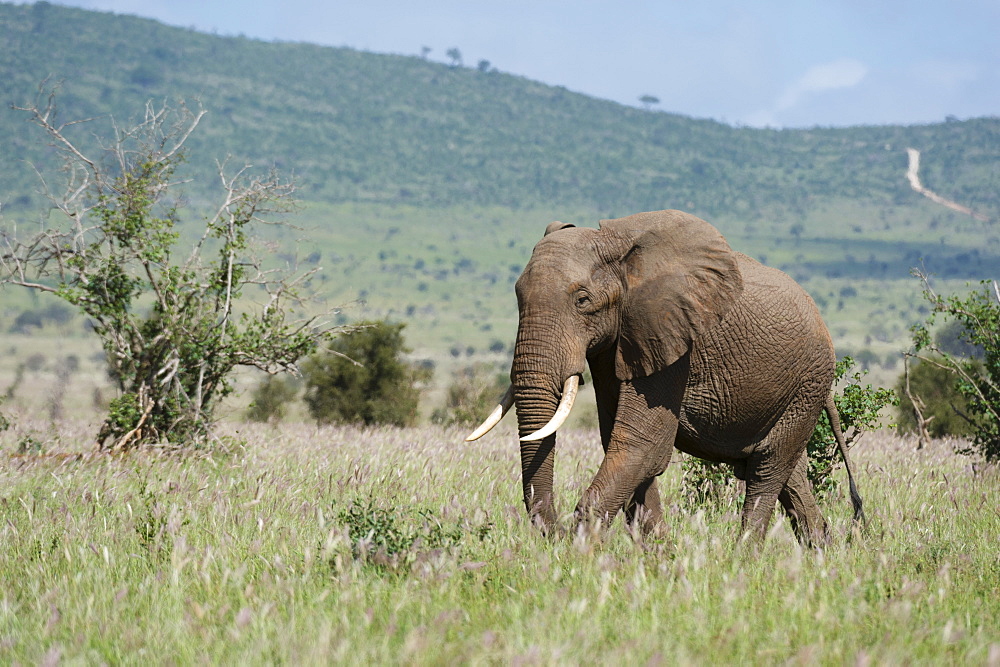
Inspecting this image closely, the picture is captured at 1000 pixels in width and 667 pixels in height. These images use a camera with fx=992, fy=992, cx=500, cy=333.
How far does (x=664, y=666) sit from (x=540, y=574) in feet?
4.13

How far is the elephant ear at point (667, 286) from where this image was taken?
6070 millimetres

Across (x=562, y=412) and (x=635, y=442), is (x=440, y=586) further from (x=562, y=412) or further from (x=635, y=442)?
(x=635, y=442)

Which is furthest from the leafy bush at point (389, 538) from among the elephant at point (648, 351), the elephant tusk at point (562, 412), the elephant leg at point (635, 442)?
the elephant leg at point (635, 442)

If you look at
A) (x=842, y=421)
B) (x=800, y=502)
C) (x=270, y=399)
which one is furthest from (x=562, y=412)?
(x=270, y=399)

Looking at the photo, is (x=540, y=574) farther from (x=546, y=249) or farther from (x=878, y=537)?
(x=878, y=537)

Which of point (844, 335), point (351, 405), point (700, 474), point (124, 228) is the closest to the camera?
point (700, 474)

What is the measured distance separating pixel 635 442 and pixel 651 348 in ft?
1.93

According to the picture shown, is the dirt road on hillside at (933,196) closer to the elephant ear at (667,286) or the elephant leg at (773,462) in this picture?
the elephant leg at (773,462)

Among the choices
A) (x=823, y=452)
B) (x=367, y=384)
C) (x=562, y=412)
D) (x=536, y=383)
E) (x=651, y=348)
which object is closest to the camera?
(x=562, y=412)

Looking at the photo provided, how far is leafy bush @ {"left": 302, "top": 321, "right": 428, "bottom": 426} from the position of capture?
1806 centimetres

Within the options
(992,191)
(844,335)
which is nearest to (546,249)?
(844,335)

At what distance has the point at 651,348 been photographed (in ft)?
19.9

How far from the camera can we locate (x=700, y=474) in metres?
9.02

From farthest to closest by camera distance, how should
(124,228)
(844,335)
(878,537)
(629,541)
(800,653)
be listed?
(844,335)
(124,228)
(878,537)
(629,541)
(800,653)
